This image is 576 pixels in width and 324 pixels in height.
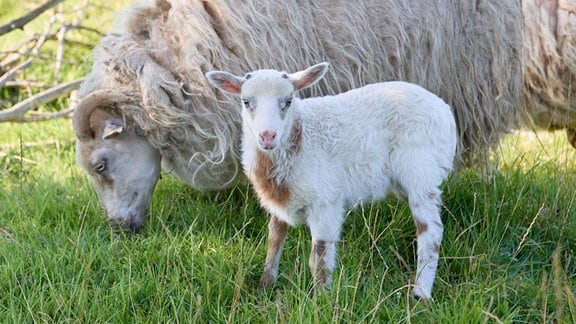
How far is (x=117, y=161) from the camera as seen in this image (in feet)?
14.8

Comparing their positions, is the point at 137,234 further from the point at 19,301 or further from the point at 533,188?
the point at 533,188

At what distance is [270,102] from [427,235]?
0.89 meters

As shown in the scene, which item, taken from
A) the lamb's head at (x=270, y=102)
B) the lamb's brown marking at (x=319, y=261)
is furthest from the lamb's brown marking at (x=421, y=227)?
the lamb's head at (x=270, y=102)

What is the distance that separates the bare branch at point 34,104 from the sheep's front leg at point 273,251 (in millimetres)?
2990

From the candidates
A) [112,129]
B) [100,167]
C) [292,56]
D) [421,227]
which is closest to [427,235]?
[421,227]

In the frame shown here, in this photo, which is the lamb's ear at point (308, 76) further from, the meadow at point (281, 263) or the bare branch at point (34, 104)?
the bare branch at point (34, 104)

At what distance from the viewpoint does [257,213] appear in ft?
15.2

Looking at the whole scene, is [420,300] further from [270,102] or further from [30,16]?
[30,16]

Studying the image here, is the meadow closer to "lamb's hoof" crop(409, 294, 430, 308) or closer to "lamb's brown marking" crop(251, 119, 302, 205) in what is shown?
"lamb's hoof" crop(409, 294, 430, 308)

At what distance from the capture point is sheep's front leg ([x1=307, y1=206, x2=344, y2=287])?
3490mm

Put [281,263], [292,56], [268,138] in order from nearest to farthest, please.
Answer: [268,138]
[281,263]
[292,56]

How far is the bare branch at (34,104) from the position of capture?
607cm

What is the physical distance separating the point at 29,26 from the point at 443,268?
20.8 ft

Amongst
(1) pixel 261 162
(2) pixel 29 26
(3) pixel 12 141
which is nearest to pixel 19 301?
(1) pixel 261 162
